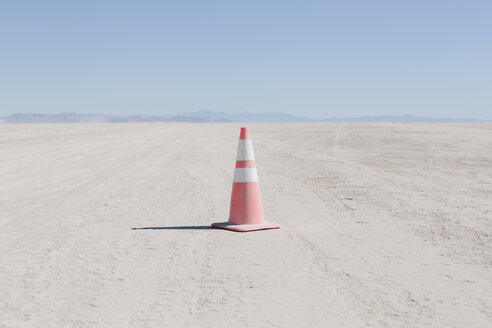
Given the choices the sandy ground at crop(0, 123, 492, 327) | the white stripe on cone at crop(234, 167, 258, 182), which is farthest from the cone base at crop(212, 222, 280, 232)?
the white stripe on cone at crop(234, 167, 258, 182)

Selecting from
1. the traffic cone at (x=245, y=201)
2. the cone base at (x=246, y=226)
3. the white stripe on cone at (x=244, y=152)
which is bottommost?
the cone base at (x=246, y=226)

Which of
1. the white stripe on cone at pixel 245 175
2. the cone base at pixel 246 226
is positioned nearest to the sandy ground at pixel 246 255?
the cone base at pixel 246 226

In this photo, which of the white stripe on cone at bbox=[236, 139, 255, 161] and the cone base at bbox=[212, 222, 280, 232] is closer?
the cone base at bbox=[212, 222, 280, 232]

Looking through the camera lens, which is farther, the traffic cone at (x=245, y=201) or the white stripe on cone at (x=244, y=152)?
the white stripe on cone at (x=244, y=152)

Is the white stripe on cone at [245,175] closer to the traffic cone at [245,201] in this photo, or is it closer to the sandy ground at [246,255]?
the traffic cone at [245,201]

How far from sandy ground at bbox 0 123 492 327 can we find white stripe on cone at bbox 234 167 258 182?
1.64ft

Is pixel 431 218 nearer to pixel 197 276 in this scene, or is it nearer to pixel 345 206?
pixel 345 206

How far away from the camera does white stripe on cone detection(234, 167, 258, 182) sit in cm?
596

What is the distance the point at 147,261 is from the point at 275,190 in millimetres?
4148

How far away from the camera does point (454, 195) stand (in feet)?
25.2

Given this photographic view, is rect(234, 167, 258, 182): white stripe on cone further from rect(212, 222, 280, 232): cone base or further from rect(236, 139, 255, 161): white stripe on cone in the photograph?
rect(212, 222, 280, 232): cone base

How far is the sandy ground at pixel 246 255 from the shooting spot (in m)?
3.20

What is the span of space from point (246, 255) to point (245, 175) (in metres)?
1.56

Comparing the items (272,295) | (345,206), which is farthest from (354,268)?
(345,206)
